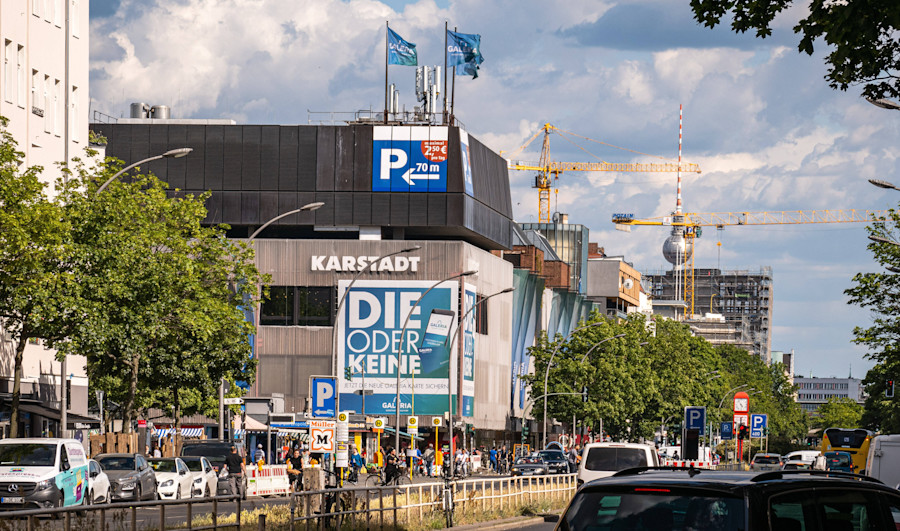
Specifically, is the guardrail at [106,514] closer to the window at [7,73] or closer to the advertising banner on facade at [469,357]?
the window at [7,73]

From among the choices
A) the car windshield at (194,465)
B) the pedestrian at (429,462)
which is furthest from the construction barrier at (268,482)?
the pedestrian at (429,462)

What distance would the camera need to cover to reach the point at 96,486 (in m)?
30.9

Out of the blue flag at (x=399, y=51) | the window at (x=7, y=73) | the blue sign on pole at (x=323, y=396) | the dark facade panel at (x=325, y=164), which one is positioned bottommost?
the blue sign on pole at (x=323, y=396)

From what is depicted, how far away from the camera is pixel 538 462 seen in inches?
2437

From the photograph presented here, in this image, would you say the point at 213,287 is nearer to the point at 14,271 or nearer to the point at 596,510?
the point at 14,271

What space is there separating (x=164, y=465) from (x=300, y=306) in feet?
206

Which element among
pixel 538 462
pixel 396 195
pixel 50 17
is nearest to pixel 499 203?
pixel 396 195

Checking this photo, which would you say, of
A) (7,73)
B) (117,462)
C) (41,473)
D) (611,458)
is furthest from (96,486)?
(7,73)

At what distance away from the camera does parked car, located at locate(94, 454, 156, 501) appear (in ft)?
113

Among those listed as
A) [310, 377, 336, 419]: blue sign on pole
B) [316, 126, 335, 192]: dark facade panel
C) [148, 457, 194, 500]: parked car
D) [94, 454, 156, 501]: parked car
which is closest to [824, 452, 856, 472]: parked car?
[148, 457, 194, 500]: parked car

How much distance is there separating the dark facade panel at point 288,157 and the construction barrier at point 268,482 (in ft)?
207

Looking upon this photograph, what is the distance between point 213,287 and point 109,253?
7462 millimetres

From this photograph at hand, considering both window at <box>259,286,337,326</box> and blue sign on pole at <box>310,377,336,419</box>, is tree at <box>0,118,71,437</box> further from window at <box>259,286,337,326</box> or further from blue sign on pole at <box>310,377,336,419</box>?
window at <box>259,286,337,326</box>

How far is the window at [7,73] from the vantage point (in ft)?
152
